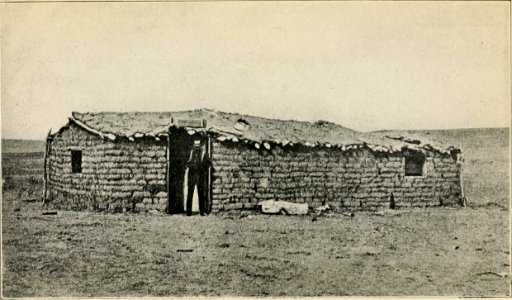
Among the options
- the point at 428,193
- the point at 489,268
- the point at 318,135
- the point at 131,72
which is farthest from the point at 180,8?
the point at 428,193

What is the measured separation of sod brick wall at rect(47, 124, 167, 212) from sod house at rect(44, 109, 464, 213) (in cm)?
2

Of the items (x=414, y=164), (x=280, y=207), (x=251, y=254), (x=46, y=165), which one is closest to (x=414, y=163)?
(x=414, y=164)

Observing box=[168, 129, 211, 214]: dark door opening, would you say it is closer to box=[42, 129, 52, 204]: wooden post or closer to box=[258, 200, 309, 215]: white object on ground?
box=[258, 200, 309, 215]: white object on ground

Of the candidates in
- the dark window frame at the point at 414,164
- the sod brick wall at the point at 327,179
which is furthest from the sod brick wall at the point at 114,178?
the dark window frame at the point at 414,164

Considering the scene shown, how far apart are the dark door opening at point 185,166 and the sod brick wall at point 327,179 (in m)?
0.15

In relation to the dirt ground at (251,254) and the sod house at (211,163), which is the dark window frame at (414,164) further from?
the dirt ground at (251,254)

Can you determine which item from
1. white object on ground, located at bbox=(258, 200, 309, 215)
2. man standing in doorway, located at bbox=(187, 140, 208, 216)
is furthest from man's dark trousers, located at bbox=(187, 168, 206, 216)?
white object on ground, located at bbox=(258, 200, 309, 215)

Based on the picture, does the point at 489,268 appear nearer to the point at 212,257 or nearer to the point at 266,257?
the point at 266,257

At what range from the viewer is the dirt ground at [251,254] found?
22.3ft

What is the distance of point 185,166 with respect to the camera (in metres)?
9.23

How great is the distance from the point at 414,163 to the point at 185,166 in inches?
177

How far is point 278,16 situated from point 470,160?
363 cm

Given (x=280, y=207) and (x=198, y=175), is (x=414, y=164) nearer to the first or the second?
(x=280, y=207)

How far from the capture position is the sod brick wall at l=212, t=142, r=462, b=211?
909 cm
